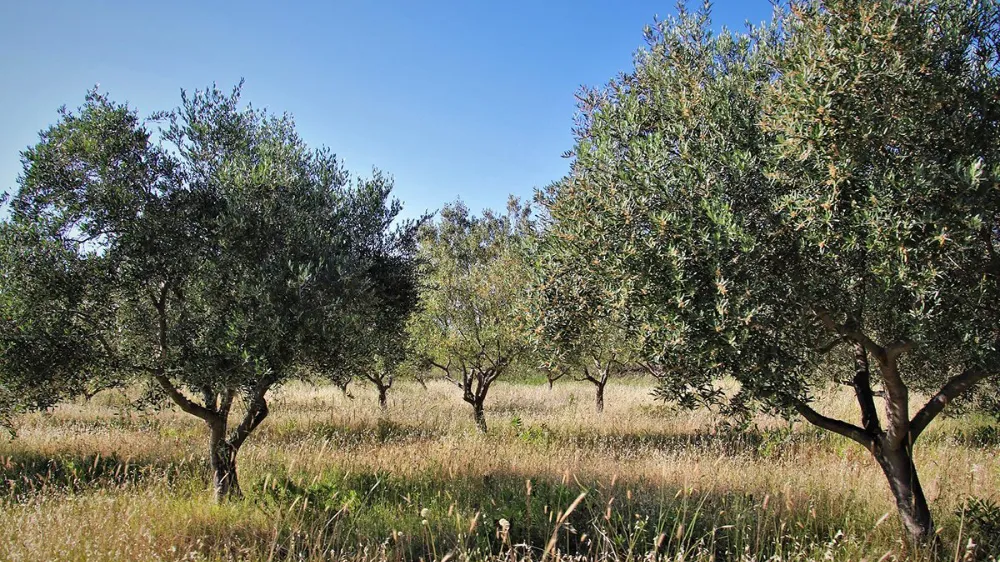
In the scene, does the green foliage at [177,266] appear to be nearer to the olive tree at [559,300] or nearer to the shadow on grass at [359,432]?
the olive tree at [559,300]

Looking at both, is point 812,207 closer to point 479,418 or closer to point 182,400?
point 182,400

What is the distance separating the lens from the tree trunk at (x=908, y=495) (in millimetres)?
6629

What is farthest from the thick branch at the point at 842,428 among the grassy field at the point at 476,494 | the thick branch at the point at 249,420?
the thick branch at the point at 249,420

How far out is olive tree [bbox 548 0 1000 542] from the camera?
5.13 m

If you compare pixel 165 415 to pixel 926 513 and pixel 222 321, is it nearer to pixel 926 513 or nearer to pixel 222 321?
pixel 222 321

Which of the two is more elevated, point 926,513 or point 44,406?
point 44,406

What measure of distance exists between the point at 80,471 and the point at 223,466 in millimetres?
2926

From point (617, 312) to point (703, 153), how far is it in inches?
78.3

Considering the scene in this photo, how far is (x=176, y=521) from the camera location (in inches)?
287

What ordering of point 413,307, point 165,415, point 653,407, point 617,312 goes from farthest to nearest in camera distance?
point 653,407
point 165,415
point 413,307
point 617,312

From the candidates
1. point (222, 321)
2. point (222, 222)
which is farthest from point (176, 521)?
point (222, 222)

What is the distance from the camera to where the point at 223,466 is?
30.5 ft

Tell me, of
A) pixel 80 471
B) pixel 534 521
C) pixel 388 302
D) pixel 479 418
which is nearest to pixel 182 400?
pixel 80 471

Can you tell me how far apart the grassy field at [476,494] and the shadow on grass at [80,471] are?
0.07m
